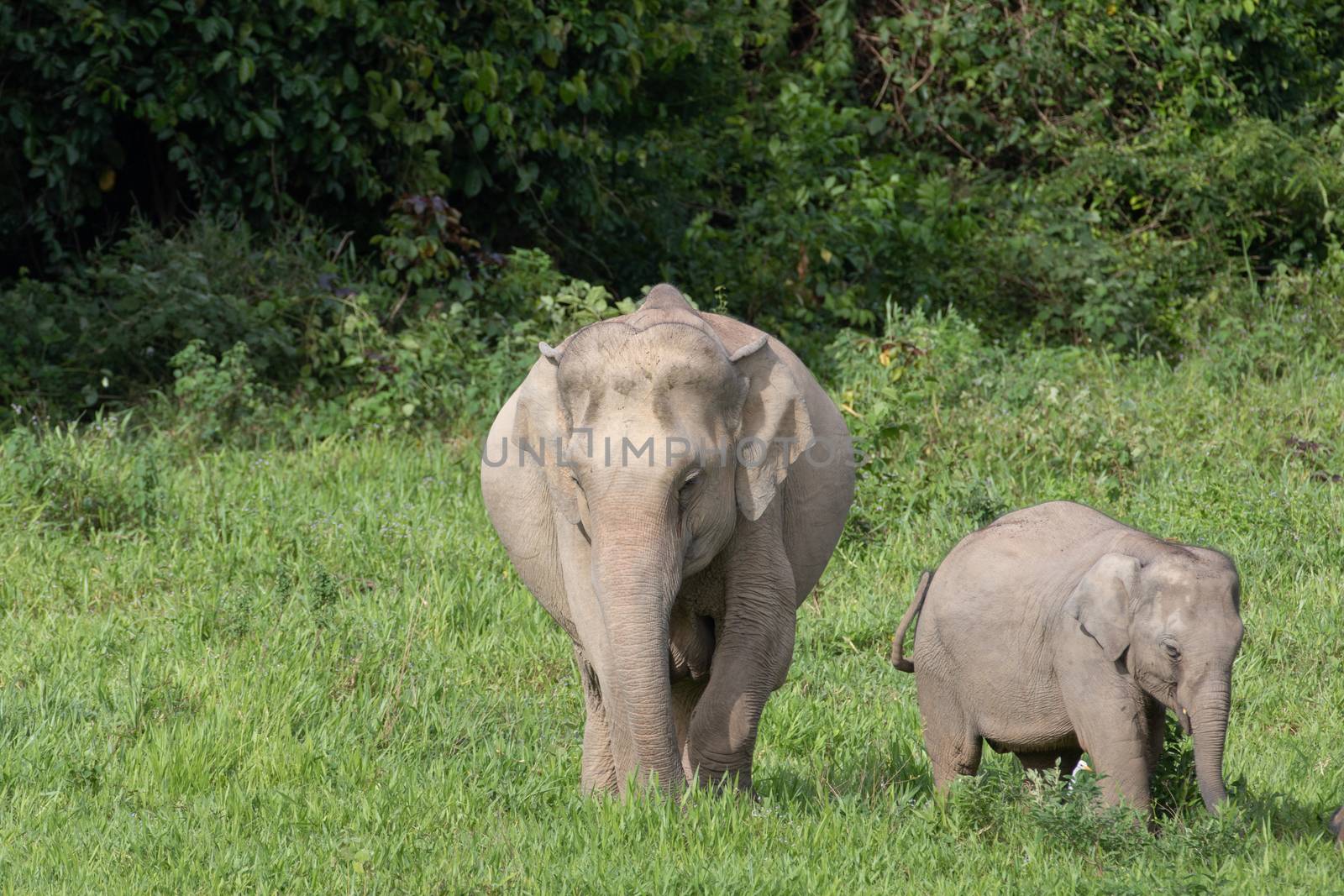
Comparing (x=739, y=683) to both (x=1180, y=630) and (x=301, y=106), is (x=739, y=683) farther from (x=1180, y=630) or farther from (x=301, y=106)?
(x=301, y=106)

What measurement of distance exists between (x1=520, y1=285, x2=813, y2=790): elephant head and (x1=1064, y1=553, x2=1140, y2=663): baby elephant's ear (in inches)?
35.3

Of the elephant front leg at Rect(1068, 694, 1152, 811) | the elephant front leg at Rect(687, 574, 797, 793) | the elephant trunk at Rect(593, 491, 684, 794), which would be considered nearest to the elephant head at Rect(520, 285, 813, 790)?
the elephant trunk at Rect(593, 491, 684, 794)

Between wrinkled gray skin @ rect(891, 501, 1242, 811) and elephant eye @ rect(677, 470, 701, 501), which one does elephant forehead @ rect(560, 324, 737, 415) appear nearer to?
elephant eye @ rect(677, 470, 701, 501)

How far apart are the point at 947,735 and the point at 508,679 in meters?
2.28

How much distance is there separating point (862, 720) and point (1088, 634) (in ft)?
6.24

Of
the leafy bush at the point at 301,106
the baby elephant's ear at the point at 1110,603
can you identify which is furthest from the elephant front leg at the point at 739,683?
the leafy bush at the point at 301,106

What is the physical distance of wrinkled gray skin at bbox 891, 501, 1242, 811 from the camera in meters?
4.49

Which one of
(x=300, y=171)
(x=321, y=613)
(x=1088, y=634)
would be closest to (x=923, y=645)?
(x=1088, y=634)

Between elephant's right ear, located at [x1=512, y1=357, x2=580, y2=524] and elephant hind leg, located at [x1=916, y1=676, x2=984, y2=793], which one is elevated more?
elephant's right ear, located at [x1=512, y1=357, x2=580, y2=524]

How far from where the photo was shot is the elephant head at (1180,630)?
4.45m

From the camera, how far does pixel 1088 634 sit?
15.3 ft

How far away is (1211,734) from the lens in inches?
175

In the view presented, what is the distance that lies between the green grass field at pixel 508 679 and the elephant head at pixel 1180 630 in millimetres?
267

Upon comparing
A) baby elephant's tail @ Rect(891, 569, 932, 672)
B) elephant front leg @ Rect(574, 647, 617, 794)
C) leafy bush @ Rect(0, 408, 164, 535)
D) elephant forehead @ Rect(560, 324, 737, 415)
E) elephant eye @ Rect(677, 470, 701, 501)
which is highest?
elephant forehead @ Rect(560, 324, 737, 415)
